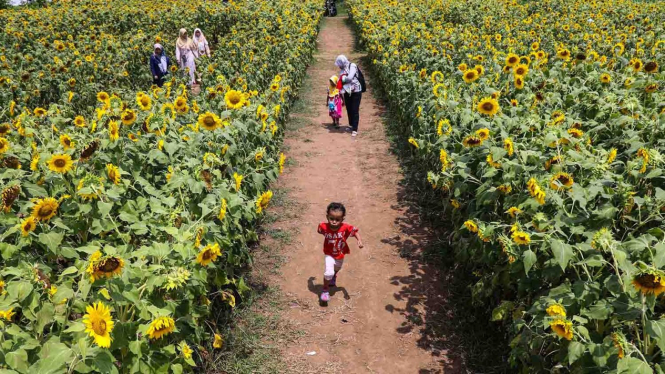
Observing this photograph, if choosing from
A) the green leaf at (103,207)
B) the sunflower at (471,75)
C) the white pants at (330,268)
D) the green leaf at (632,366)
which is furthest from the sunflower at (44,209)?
the sunflower at (471,75)

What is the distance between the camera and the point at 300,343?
4051 millimetres

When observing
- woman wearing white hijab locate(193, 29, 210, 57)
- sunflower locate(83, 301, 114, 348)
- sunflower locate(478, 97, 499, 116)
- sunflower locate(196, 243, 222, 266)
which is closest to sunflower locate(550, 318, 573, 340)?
sunflower locate(196, 243, 222, 266)

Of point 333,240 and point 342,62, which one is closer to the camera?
point 333,240

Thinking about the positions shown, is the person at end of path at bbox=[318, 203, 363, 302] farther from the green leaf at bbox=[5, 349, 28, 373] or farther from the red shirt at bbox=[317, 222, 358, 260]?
the green leaf at bbox=[5, 349, 28, 373]

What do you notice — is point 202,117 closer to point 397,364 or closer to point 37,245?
point 37,245

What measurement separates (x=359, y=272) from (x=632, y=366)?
3128 mm

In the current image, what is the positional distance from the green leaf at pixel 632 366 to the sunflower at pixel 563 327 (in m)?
0.25

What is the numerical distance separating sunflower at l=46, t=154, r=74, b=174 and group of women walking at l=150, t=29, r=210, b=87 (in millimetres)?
8543

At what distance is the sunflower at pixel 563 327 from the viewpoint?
231cm

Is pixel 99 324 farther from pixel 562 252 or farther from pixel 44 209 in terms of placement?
→ pixel 562 252

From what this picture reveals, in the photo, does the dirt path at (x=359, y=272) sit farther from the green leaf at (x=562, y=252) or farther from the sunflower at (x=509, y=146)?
the sunflower at (x=509, y=146)

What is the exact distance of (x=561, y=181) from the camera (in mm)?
2969

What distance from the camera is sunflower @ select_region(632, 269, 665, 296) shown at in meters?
2.07

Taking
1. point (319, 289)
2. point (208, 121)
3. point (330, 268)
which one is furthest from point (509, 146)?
point (208, 121)
